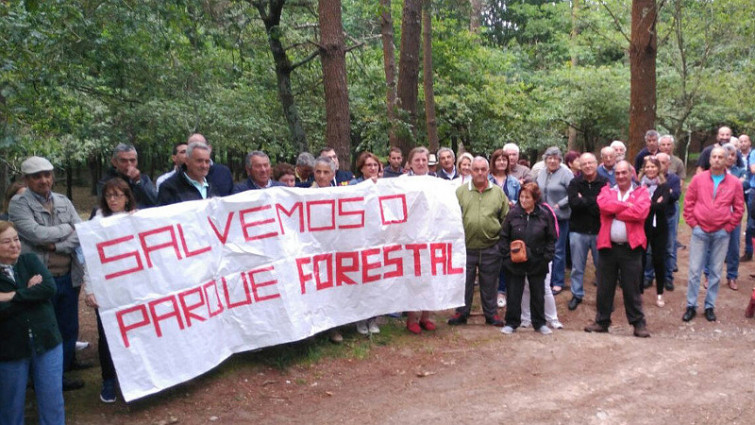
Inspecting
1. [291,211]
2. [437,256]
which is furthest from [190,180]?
[437,256]

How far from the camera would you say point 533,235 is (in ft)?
22.3

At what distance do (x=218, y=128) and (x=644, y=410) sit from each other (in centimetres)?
1609

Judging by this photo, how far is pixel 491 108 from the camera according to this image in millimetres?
17000

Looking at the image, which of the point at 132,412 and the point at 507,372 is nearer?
the point at 132,412

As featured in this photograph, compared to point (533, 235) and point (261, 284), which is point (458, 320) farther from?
point (261, 284)

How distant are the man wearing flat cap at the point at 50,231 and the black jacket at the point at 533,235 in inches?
170

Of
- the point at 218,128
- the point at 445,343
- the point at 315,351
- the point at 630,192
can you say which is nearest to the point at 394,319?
the point at 445,343

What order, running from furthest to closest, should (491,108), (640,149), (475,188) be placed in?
1. (491,108)
2. (640,149)
3. (475,188)

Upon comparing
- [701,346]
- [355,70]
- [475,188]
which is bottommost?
[701,346]

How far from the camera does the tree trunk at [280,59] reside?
9.17 m

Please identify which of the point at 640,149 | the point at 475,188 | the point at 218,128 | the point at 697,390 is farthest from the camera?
the point at 218,128

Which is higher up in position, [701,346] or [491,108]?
[491,108]

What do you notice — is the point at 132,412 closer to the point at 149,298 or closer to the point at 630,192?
the point at 149,298

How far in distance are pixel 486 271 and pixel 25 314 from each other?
182 inches
